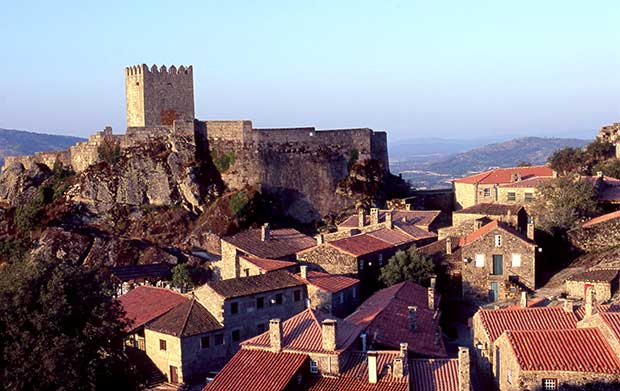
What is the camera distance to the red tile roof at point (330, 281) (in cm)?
3897

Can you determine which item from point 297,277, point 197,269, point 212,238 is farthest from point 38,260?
point 212,238

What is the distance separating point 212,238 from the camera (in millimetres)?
55656

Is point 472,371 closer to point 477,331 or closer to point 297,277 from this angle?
point 477,331

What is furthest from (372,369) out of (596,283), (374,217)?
(374,217)

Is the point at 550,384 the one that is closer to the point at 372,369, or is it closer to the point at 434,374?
the point at 434,374

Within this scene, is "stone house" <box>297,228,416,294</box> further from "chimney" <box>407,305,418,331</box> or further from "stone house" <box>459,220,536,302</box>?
"chimney" <box>407,305,418,331</box>

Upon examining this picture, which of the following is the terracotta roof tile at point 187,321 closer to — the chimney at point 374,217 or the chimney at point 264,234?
the chimney at point 264,234

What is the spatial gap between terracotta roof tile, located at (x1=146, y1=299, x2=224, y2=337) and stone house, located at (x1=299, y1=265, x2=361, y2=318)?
574 cm

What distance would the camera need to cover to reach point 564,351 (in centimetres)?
2347

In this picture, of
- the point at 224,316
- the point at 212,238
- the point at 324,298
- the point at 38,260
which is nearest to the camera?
the point at 38,260

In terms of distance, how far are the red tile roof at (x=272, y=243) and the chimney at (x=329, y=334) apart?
63.3 feet

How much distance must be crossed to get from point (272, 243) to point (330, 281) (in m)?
8.76

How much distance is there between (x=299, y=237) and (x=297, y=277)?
10704 millimetres

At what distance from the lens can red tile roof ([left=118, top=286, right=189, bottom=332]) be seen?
1449 inches
